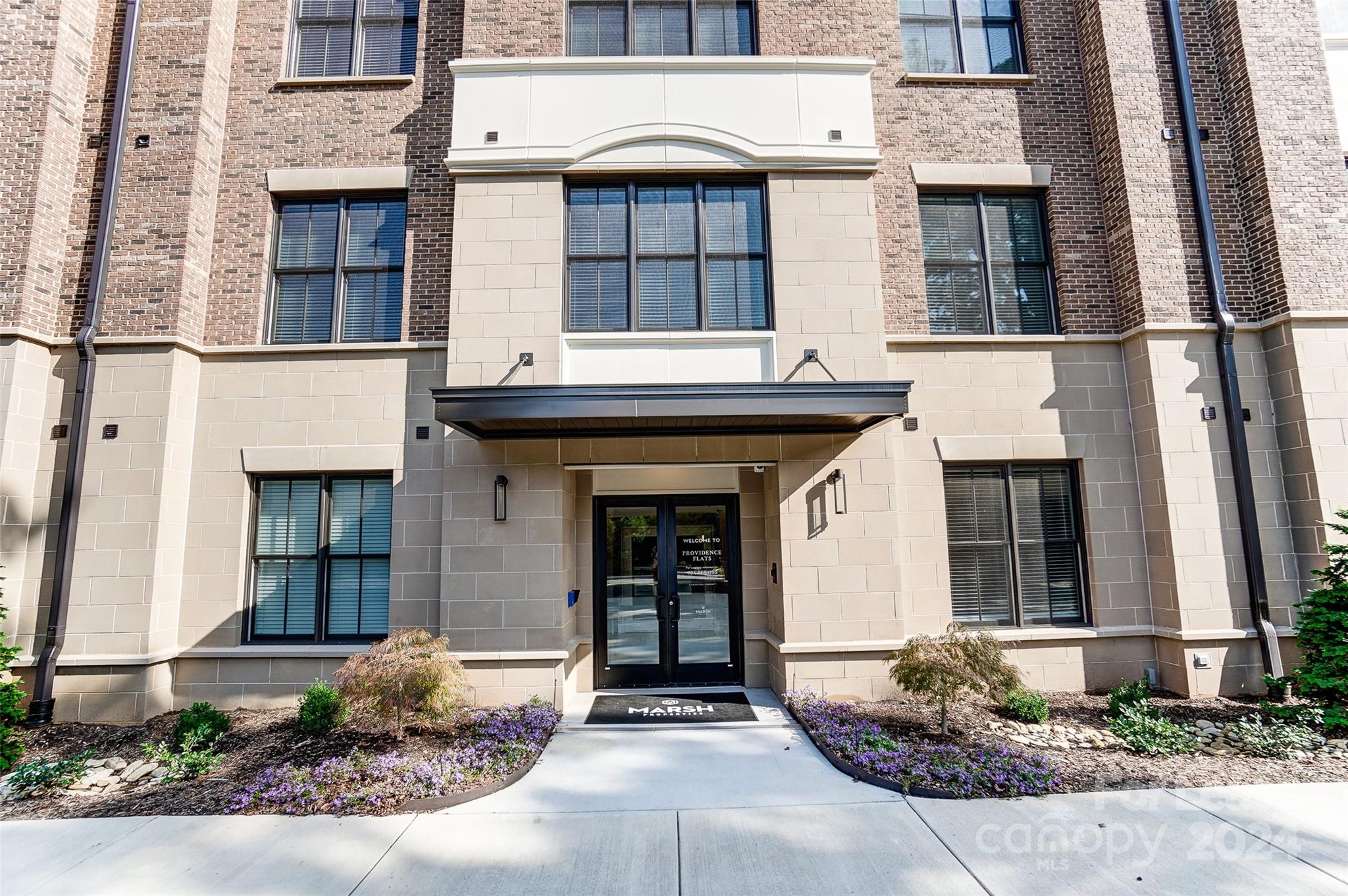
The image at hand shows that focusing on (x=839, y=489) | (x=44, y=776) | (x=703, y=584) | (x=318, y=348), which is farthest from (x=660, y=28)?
(x=44, y=776)

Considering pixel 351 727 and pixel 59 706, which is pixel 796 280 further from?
pixel 59 706

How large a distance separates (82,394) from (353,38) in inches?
246

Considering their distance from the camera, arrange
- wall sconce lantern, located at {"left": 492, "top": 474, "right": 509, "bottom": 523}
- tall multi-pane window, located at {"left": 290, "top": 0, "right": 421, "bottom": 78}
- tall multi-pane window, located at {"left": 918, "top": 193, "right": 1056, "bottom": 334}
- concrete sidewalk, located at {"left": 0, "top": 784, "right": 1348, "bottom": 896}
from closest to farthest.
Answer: concrete sidewalk, located at {"left": 0, "top": 784, "right": 1348, "bottom": 896} < wall sconce lantern, located at {"left": 492, "top": 474, "right": 509, "bottom": 523} < tall multi-pane window, located at {"left": 918, "top": 193, "right": 1056, "bottom": 334} < tall multi-pane window, located at {"left": 290, "top": 0, "right": 421, "bottom": 78}

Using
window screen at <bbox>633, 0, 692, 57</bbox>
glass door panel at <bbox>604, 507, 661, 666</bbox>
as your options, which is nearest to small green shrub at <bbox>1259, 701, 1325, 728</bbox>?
glass door panel at <bbox>604, 507, 661, 666</bbox>

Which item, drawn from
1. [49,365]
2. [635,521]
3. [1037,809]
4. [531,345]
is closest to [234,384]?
[49,365]

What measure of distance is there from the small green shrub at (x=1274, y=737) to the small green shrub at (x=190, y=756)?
10.2m

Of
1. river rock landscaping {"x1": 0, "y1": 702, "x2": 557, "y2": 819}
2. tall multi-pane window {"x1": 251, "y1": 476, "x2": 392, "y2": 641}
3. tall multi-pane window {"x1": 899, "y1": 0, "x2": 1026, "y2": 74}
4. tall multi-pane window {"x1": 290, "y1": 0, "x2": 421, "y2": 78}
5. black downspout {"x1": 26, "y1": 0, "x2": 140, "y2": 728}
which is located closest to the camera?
river rock landscaping {"x1": 0, "y1": 702, "x2": 557, "y2": 819}

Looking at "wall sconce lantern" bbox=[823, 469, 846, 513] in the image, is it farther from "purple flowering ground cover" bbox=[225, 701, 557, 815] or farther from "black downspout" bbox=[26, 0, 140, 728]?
"black downspout" bbox=[26, 0, 140, 728]

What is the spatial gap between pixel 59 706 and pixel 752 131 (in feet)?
36.2

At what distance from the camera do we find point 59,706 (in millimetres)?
7160

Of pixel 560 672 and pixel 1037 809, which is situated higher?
pixel 560 672

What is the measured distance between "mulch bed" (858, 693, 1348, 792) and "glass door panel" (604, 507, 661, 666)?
2988 mm

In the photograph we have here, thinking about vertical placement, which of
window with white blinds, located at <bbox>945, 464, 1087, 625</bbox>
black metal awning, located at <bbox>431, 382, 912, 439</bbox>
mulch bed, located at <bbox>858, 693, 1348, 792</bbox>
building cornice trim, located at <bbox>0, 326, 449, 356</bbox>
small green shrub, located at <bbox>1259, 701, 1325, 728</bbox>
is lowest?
mulch bed, located at <bbox>858, 693, 1348, 792</bbox>

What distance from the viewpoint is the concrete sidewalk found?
13.4ft
